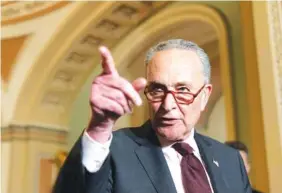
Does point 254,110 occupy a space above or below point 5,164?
above

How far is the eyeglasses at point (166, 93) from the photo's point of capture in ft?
3.24

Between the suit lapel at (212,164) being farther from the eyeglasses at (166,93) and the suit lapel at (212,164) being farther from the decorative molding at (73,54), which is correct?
the decorative molding at (73,54)

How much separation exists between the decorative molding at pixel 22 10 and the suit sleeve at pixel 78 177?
17.2 ft

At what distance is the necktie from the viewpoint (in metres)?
0.96

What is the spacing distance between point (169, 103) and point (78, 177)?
0.82 feet

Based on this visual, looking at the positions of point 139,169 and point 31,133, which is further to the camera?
point 31,133

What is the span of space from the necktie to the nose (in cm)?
10

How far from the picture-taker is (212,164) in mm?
1063

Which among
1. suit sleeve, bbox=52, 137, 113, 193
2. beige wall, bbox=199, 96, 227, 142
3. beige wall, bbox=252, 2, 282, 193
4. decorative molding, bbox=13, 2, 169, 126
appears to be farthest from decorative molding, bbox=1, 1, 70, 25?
suit sleeve, bbox=52, 137, 113, 193

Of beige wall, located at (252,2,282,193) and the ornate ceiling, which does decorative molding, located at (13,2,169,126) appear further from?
beige wall, located at (252,2,282,193)

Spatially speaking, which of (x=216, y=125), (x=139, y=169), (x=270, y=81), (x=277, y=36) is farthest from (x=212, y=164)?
(x=216, y=125)

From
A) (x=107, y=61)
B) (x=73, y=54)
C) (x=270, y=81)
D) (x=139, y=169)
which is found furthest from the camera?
(x=73, y=54)

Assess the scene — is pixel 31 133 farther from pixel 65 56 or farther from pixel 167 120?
pixel 167 120

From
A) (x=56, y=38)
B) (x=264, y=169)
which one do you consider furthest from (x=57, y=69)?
(x=264, y=169)
